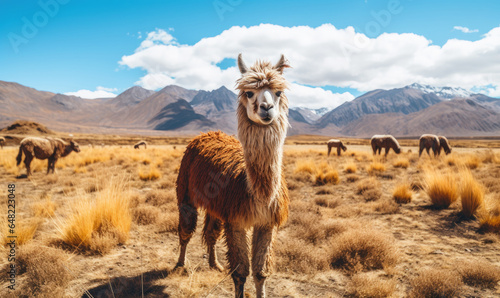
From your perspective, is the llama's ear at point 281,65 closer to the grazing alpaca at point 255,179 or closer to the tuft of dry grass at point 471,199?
the grazing alpaca at point 255,179

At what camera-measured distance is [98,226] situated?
3850 mm

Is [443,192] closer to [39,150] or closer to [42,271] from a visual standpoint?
[42,271]

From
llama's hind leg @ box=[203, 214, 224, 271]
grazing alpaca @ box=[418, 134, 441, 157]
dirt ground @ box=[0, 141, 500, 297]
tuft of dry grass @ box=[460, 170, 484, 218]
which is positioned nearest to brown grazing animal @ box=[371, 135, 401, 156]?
grazing alpaca @ box=[418, 134, 441, 157]

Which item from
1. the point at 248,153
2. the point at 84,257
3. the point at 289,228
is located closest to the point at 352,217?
the point at 289,228

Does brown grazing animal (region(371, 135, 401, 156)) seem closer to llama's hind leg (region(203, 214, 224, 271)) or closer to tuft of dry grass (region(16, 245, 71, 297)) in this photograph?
llama's hind leg (region(203, 214, 224, 271))

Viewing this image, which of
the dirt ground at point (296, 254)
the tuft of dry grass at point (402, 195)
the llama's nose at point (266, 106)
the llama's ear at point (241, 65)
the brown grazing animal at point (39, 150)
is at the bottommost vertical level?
the dirt ground at point (296, 254)

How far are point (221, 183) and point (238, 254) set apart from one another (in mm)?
687

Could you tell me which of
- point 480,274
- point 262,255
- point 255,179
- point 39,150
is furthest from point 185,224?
point 39,150

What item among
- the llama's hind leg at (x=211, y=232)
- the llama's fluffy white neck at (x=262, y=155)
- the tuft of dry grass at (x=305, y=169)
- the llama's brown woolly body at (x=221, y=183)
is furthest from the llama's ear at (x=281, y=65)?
the tuft of dry grass at (x=305, y=169)

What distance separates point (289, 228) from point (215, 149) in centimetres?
226

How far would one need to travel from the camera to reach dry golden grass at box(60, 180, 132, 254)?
351cm

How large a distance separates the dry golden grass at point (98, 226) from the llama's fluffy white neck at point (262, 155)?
252 centimetres

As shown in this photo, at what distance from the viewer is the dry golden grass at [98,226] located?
3512 millimetres

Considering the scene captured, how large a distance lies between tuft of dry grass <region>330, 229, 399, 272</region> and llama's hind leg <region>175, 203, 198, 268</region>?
6.10ft
